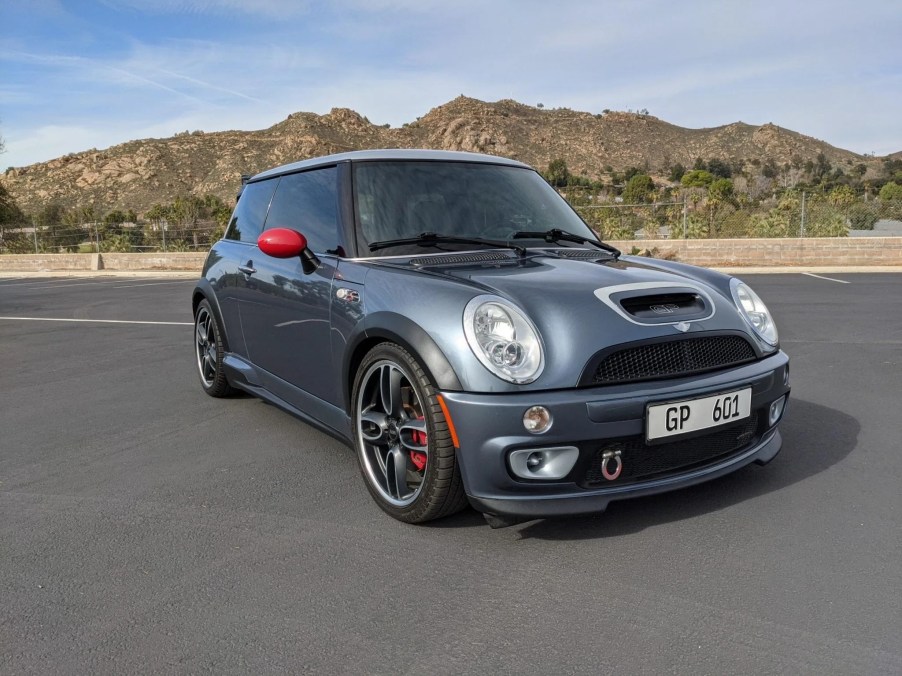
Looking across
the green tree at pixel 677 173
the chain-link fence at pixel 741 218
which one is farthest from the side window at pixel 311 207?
the green tree at pixel 677 173

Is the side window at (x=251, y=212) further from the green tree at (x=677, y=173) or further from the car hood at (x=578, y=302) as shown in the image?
the green tree at (x=677, y=173)

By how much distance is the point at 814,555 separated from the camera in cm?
270

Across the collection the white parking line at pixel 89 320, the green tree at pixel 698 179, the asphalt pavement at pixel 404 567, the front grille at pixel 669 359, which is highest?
the green tree at pixel 698 179

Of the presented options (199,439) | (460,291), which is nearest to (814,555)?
(460,291)

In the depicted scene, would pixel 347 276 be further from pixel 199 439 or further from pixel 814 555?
pixel 814 555

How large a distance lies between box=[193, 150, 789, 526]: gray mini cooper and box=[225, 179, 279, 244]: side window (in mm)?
428

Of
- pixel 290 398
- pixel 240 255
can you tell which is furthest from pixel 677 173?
pixel 290 398

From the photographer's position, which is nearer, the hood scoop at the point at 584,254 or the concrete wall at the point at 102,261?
the hood scoop at the point at 584,254

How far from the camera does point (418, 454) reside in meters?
3.05

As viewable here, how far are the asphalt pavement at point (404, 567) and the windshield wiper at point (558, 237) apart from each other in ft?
4.27

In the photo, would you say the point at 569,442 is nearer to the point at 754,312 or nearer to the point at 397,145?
the point at 754,312

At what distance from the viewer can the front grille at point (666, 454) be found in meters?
2.72

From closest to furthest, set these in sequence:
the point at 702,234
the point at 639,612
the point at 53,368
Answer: the point at 639,612, the point at 53,368, the point at 702,234

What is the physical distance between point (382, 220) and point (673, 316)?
142cm
